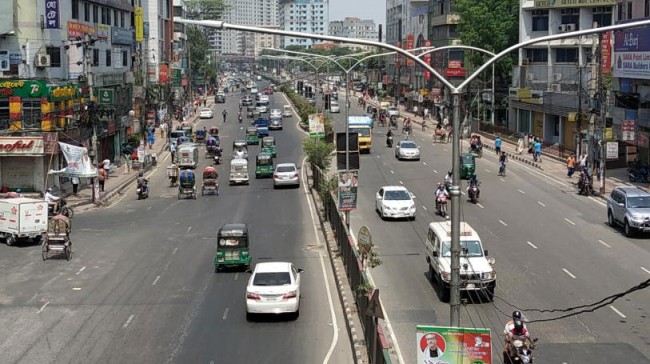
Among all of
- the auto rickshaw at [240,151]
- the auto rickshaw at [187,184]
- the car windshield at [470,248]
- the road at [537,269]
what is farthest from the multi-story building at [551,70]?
the car windshield at [470,248]

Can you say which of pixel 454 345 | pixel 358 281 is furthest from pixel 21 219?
pixel 454 345

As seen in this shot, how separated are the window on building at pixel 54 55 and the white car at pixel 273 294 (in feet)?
125

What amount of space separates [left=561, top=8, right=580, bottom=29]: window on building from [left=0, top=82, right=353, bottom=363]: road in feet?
153

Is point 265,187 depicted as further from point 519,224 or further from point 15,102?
point 519,224

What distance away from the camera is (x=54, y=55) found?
196 feet

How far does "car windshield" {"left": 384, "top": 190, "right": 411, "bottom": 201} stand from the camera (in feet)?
136

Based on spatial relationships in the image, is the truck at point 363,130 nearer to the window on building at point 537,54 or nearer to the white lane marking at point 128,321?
the window on building at point 537,54

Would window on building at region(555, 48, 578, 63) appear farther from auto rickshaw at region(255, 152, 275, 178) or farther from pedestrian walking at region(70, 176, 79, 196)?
pedestrian walking at region(70, 176, 79, 196)

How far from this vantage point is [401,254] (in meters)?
33.4

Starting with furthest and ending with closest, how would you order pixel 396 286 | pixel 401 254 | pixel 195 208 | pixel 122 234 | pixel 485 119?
pixel 485 119
pixel 195 208
pixel 122 234
pixel 401 254
pixel 396 286

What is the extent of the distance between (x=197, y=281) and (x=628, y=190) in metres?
18.2

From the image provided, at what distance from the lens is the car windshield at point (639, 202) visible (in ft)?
120

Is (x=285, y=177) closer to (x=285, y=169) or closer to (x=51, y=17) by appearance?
(x=285, y=169)

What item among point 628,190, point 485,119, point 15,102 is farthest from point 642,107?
point 485,119
